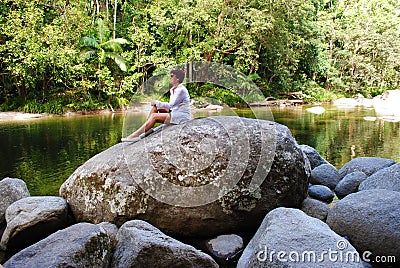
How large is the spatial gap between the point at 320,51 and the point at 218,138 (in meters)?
35.6

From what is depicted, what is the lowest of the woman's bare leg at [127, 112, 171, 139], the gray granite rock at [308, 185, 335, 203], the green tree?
the gray granite rock at [308, 185, 335, 203]

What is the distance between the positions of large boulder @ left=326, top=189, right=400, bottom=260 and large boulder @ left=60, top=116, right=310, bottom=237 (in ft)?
3.49

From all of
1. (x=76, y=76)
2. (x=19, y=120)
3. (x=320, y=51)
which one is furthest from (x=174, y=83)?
(x=320, y=51)

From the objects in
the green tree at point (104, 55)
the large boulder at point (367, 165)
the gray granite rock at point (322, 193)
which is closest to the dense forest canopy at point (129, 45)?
the green tree at point (104, 55)

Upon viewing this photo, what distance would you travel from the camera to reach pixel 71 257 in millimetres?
3580

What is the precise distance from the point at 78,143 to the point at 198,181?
9188 millimetres

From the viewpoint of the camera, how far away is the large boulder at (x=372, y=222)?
4.25m

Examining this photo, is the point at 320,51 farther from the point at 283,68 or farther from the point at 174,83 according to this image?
the point at 174,83

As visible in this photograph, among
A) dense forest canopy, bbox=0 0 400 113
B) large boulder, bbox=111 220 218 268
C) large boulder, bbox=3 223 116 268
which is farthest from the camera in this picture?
dense forest canopy, bbox=0 0 400 113

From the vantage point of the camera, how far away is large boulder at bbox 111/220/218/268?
3.89 meters

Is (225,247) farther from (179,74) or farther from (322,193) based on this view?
(179,74)

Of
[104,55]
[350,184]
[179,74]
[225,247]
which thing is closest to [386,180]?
[350,184]

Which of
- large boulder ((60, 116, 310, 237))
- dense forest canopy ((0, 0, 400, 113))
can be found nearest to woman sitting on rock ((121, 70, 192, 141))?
large boulder ((60, 116, 310, 237))

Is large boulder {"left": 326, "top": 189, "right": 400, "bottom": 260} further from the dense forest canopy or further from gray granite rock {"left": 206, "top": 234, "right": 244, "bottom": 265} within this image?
the dense forest canopy
